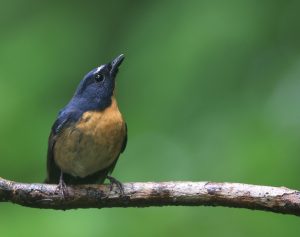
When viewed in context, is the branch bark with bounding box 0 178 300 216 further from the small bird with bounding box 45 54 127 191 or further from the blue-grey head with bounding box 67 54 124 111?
the blue-grey head with bounding box 67 54 124 111

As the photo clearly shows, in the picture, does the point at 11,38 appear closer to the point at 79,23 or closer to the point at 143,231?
the point at 79,23

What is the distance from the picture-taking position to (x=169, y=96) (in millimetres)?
6984

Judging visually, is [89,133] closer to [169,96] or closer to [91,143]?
[91,143]

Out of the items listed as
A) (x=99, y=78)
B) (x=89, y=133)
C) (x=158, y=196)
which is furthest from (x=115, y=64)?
(x=158, y=196)

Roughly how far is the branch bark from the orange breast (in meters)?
0.47

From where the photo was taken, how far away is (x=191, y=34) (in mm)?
7109

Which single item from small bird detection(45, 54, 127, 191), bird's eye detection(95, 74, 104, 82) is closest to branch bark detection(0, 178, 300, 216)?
small bird detection(45, 54, 127, 191)

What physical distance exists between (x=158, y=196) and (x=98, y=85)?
5.56 ft

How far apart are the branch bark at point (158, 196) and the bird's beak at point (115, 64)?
1.20 m

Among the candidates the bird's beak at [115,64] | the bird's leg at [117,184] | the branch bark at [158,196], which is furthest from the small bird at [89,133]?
the branch bark at [158,196]

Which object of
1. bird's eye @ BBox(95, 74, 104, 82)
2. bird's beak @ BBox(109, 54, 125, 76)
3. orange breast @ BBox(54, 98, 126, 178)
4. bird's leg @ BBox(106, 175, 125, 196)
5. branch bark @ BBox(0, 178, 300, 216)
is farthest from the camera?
bird's eye @ BBox(95, 74, 104, 82)

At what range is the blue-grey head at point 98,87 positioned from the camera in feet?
23.0

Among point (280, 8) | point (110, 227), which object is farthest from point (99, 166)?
point (280, 8)

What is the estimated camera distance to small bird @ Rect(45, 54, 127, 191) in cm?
671
